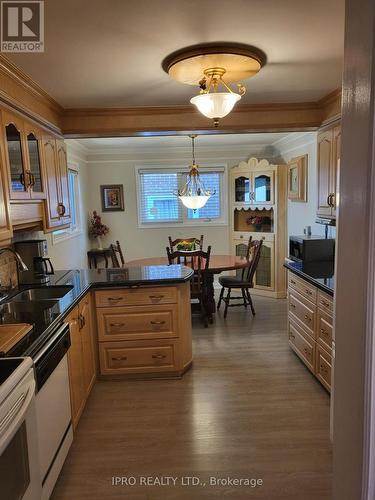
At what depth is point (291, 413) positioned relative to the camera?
2.61 m

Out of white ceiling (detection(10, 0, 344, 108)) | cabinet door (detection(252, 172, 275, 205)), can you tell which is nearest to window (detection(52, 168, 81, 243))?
white ceiling (detection(10, 0, 344, 108))

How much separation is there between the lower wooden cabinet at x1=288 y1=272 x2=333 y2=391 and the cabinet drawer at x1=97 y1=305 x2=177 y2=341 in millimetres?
1143

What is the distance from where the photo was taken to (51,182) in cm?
298

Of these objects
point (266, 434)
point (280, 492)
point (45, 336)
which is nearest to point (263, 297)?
point (266, 434)

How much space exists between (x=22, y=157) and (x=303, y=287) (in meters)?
2.45

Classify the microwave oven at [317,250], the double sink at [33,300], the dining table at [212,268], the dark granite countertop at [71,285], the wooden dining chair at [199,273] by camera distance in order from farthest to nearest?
the dining table at [212,268] → the wooden dining chair at [199,273] → the microwave oven at [317,250] → the double sink at [33,300] → the dark granite countertop at [71,285]

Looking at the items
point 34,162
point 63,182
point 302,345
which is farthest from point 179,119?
point 302,345

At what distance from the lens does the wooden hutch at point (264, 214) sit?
5.65 meters

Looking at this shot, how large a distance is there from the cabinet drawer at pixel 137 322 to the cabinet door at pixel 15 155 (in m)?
1.23

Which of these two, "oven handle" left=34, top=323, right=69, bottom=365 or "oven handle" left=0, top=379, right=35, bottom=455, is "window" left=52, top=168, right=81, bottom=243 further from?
"oven handle" left=0, top=379, right=35, bottom=455

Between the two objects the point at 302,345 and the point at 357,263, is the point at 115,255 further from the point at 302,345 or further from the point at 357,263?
the point at 357,263

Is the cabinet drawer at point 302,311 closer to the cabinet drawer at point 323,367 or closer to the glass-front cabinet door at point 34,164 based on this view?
the cabinet drawer at point 323,367

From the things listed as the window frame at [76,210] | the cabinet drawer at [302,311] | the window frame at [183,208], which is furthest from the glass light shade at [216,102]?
the window frame at [183,208]

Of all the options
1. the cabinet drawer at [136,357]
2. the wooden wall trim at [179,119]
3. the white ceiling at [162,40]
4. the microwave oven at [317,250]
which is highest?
the white ceiling at [162,40]
